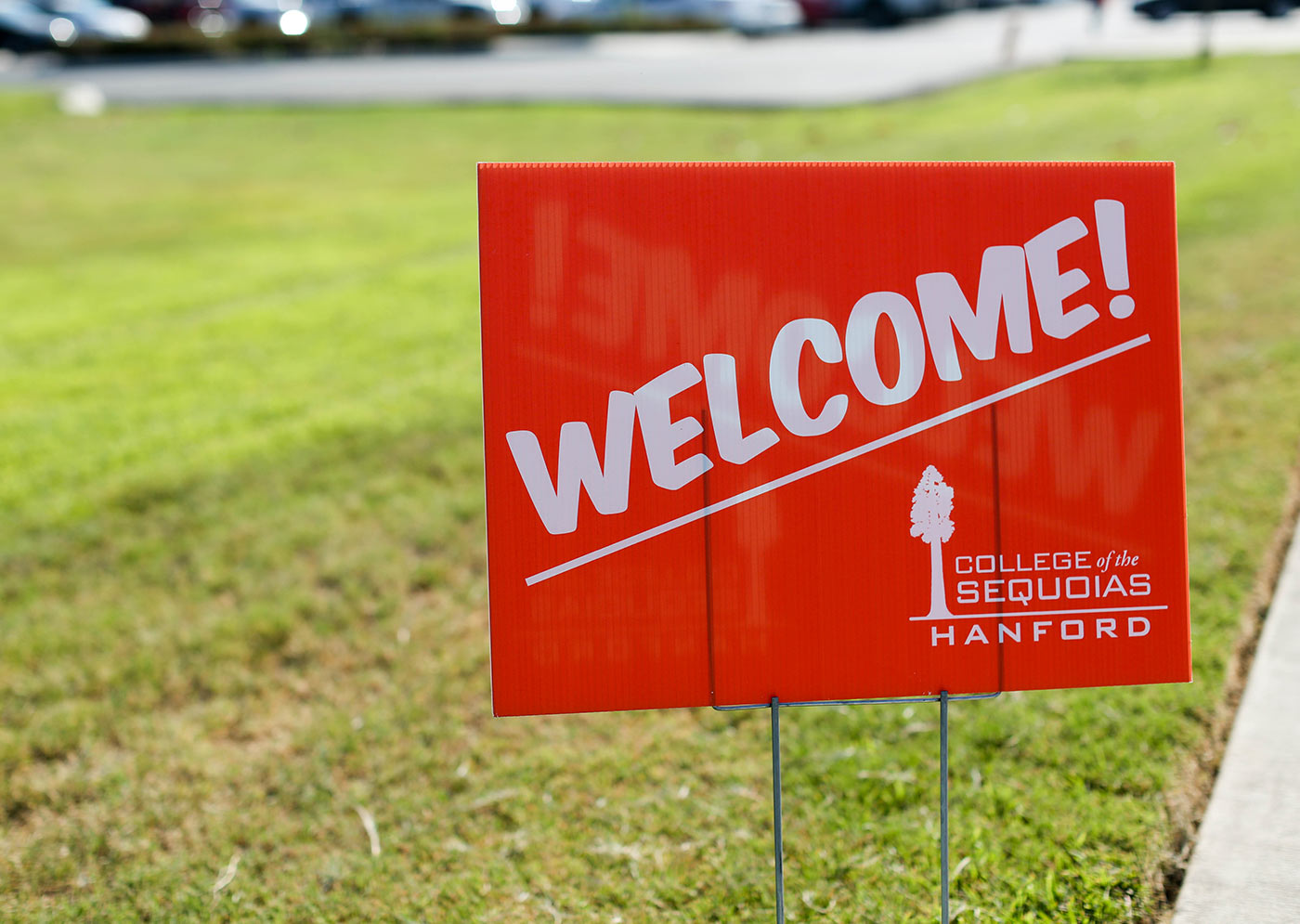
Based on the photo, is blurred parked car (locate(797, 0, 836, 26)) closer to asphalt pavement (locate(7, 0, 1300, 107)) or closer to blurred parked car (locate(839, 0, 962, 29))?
blurred parked car (locate(839, 0, 962, 29))

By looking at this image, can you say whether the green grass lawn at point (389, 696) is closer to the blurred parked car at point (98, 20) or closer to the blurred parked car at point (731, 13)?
the blurred parked car at point (731, 13)

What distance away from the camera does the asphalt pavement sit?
→ 18.7m

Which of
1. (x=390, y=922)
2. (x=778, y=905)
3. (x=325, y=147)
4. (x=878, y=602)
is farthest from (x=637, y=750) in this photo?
(x=325, y=147)

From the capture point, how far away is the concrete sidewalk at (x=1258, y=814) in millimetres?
2623

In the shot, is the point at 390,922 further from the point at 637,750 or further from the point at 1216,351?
the point at 1216,351

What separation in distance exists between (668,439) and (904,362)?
0.48 meters

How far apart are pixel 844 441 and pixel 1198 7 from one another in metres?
25.2

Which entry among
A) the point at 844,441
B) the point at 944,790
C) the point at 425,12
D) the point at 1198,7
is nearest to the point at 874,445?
the point at 844,441

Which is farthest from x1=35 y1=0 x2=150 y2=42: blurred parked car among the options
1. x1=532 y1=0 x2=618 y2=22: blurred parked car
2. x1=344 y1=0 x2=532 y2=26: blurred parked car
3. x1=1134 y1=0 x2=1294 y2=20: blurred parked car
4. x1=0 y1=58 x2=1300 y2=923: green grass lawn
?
x1=0 y1=58 x2=1300 y2=923: green grass lawn

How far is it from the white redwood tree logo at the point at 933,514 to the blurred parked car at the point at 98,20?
2904 cm

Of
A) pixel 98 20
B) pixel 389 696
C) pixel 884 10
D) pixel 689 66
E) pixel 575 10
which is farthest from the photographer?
pixel 575 10

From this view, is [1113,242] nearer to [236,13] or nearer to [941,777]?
[941,777]

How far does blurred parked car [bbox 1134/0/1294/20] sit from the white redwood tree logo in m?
23.4

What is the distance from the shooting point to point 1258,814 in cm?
292
